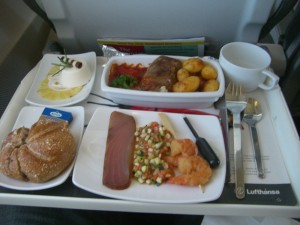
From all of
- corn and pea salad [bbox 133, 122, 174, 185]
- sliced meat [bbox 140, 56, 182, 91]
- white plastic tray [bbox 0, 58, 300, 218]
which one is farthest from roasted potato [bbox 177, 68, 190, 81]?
white plastic tray [bbox 0, 58, 300, 218]

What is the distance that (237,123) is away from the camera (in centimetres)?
60

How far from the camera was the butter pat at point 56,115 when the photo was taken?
605mm

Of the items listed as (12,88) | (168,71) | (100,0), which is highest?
(100,0)

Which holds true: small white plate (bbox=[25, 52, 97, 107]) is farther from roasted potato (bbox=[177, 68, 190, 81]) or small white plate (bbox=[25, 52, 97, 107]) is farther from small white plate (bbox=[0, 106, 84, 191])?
roasted potato (bbox=[177, 68, 190, 81])

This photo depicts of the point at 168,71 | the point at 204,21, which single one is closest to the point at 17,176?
the point at 168,71

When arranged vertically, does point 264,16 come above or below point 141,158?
above

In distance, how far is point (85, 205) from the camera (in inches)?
→ 20.4

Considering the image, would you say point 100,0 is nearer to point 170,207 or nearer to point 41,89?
point 41,89

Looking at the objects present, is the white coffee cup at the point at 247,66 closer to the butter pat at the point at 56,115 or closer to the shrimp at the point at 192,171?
the shrimp at the point at 192,171

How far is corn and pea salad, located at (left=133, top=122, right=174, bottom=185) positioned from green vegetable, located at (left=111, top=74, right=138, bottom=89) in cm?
11

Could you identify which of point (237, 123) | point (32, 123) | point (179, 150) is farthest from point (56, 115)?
point (237, 123)

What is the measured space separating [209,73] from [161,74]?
109mm

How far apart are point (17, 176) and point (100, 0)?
0.40 m

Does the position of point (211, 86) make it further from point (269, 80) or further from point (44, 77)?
point (44, 77)
